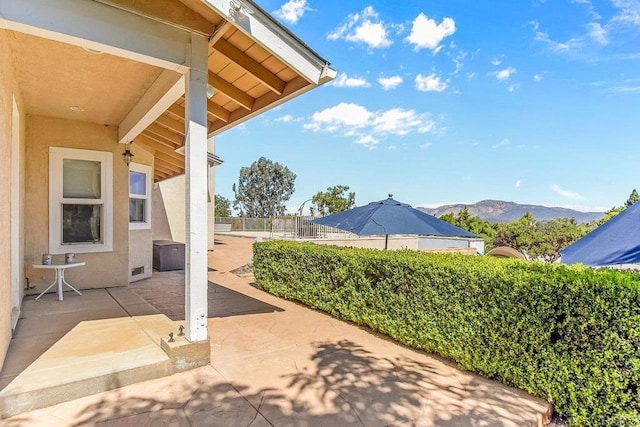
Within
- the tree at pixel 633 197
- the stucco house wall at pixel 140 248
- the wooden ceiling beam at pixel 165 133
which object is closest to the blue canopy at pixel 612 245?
the wooden ceiling beam at pixel 165 133

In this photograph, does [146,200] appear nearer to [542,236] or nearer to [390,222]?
[390,222]

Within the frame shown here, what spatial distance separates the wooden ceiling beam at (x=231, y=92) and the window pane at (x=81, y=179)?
12.3 feet

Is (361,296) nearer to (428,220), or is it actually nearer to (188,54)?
(428,220)

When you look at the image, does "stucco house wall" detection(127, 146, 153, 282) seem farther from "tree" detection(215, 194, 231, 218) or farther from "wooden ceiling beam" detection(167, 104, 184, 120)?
"tree" detection(215, 194, 231, 218)

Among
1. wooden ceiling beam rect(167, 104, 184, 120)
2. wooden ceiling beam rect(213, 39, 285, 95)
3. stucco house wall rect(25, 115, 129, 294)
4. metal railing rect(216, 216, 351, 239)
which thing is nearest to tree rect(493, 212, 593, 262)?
metal railing rect(216, 216, 351, 239)

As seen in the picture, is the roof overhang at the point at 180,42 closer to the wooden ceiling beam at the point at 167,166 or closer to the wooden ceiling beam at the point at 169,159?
the wooden ceiling beam at the point at 169,159

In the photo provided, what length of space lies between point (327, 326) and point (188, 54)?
4366mm

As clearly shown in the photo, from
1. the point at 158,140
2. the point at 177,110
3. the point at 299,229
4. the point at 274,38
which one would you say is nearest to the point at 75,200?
the point at 158,140

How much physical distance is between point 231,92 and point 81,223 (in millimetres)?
4393

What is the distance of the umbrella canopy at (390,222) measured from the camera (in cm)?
759

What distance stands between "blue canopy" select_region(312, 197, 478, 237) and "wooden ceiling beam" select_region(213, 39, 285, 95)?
3.81 meters

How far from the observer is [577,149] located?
2228 centimetres

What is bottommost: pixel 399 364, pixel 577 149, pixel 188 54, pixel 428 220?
pixel 399 364

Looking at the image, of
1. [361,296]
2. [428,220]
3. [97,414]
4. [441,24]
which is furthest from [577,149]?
[97,414]
